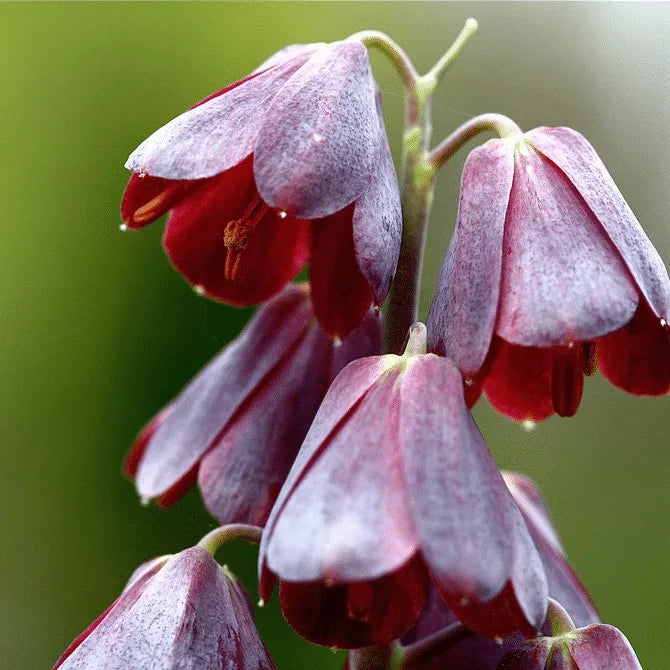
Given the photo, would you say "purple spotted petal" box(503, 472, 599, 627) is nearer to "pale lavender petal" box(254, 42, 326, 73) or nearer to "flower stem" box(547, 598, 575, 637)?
"flower stem" box(547, 598, 575, 637)

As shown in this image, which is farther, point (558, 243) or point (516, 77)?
point (516, 77)

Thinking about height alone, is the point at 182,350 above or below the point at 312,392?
below

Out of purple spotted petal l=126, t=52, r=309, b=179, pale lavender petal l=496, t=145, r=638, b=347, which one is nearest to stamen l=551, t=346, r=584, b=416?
pale lavender petal l=496, t=145, r=638, b=347

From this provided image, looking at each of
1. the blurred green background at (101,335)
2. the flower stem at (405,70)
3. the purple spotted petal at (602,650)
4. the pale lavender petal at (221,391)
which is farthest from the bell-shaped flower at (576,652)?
the blurred green background at (101,335)

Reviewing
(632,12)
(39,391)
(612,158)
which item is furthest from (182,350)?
(632,12)

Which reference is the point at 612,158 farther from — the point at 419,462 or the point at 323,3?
the point at 419,462

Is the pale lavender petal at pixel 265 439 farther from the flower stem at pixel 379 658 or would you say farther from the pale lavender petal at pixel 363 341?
the flower stem at pixel 379 658
